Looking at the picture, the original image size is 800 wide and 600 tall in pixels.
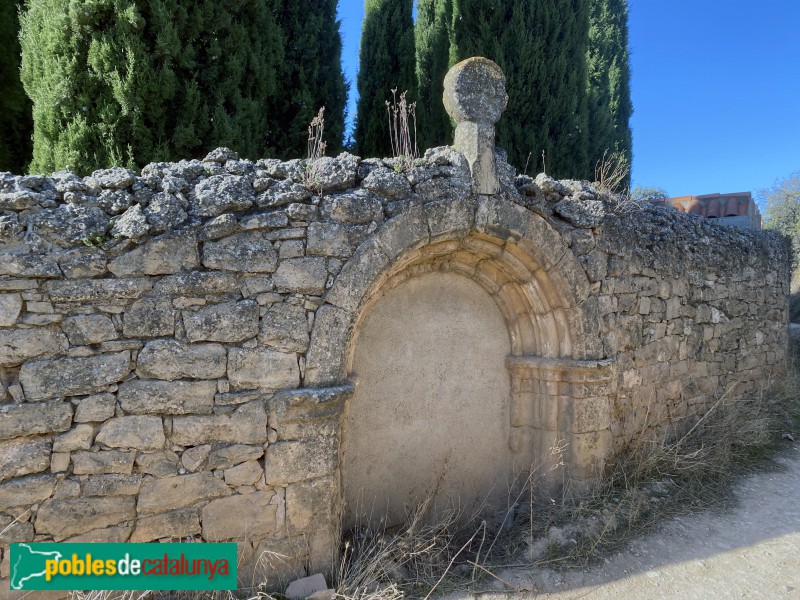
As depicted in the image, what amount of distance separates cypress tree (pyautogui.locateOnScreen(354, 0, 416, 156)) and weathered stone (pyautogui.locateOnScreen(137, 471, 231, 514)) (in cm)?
561

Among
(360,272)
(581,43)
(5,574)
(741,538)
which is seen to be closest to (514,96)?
(581,43)

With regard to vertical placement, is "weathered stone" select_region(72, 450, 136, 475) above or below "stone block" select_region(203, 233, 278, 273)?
→ below

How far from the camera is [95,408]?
2.83 m

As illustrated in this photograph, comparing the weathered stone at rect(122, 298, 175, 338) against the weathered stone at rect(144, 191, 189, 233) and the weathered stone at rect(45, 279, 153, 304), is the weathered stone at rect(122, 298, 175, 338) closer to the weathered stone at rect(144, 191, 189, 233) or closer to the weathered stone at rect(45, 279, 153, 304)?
the weathered stone at rect(45, 279, 153, 304)

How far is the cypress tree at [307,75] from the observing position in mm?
6262

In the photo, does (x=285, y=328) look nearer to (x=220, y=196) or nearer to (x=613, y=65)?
(x=220, y=196)

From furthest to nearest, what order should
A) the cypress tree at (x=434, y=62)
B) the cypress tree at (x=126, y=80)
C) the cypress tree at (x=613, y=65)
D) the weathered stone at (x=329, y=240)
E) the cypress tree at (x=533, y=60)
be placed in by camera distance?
the cypress tree at (x=613, y=65) → the cypress tree at (x=434, y=62) → the cypress tree at (x=533, y=60) → the cypress tree at (x=126, y=80) → the weathered stone at (x=329, y=240)

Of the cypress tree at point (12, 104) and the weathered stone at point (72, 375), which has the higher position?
the cypress tree at point (12, 104)

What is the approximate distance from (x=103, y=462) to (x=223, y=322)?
975 millimetres

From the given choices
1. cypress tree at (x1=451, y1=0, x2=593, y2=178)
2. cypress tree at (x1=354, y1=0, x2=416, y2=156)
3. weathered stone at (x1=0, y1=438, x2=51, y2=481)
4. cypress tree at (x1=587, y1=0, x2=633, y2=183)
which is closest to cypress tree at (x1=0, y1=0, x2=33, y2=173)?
cypress tree at (x1=354, y1=0, x2=416, y2=156)

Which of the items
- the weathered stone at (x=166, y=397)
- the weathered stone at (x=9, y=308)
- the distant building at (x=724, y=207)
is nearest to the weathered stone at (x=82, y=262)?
the weathered stone at (x=9, y=308)

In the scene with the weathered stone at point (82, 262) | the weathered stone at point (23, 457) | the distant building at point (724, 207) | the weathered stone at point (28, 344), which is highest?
the distant building at point (724, 207)

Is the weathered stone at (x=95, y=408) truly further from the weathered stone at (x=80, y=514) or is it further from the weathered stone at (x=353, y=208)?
the weathered stone at (x=353, y=208)

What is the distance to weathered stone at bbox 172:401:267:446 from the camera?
3.00 m
